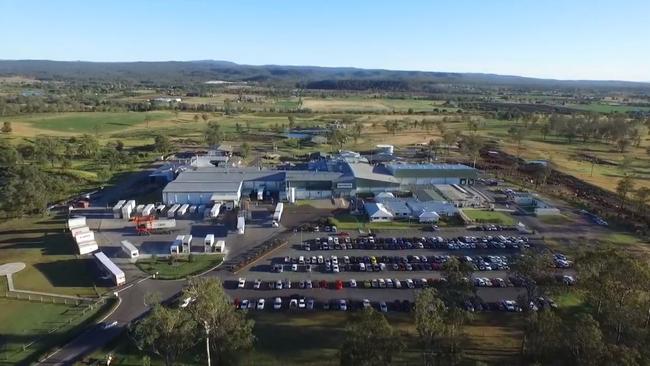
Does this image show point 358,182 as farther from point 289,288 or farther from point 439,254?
point 289,288

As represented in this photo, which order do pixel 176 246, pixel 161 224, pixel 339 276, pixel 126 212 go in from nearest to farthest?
pixel 339 276 → pixel 176 246 → pixel 161 224 → pixel 126 212

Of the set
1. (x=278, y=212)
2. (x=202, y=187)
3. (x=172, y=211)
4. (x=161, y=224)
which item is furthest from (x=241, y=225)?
(x=202, y=187)

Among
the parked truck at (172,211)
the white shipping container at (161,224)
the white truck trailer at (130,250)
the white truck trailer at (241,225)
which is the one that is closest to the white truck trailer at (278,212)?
the white truck trailer at (241,225)

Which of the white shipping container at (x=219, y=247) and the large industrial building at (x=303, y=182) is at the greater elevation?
the large industrial building at (x=303, y=182)

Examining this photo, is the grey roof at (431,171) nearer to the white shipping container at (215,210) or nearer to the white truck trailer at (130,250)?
the white shipping container at (215,210)

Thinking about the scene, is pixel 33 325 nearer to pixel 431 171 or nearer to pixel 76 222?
pixel 76 222

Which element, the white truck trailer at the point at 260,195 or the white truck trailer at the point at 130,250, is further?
the white truck trailer at the point at 260,195
